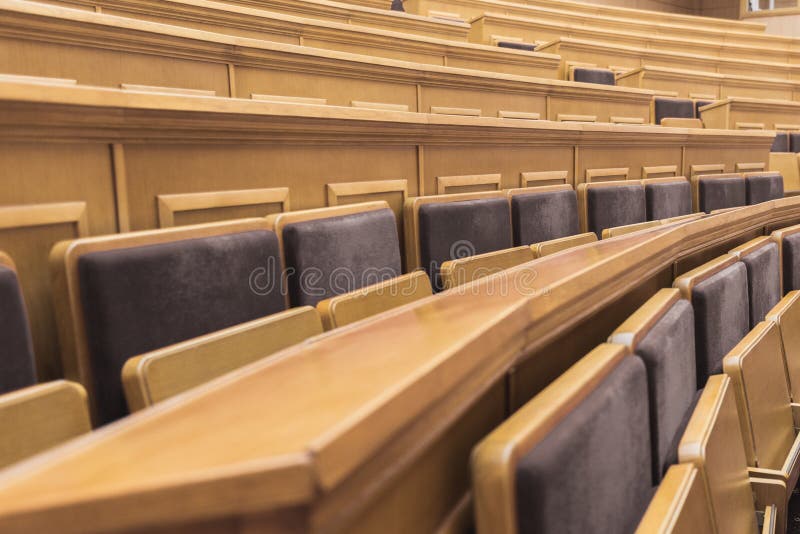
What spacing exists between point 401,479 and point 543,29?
1.16m

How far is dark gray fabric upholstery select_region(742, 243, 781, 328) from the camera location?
12.3 inches

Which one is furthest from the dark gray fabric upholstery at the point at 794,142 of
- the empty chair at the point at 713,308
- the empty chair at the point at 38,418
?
the empty chair at the point at 38,418

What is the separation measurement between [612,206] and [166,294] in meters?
0.39

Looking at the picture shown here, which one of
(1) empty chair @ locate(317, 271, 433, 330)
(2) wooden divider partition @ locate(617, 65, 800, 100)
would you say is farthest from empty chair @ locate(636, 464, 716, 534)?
(2) wooden divider partition @ locate(617, 65, 800, 100)

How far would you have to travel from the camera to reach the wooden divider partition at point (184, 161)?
194mm

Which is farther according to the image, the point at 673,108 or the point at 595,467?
the point at 673,108

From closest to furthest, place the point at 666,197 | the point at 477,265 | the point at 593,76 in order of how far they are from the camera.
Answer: the point at 477,265
the point at 666,197
the point at 593,76

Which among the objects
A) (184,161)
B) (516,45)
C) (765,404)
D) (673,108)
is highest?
(516,45)

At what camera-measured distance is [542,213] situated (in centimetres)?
43

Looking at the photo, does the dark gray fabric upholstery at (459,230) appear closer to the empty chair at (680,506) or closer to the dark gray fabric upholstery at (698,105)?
→ the empty chair at (680,506)

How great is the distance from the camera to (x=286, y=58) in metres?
0.41

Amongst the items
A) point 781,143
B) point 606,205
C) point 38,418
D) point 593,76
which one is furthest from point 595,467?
point 781,143

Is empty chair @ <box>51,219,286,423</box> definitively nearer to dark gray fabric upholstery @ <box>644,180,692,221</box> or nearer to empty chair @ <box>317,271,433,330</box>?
empty chair @ <box>317,271,433,330</box>

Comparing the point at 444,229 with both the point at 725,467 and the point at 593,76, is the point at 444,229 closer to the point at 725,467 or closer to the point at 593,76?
the point at 725,467
